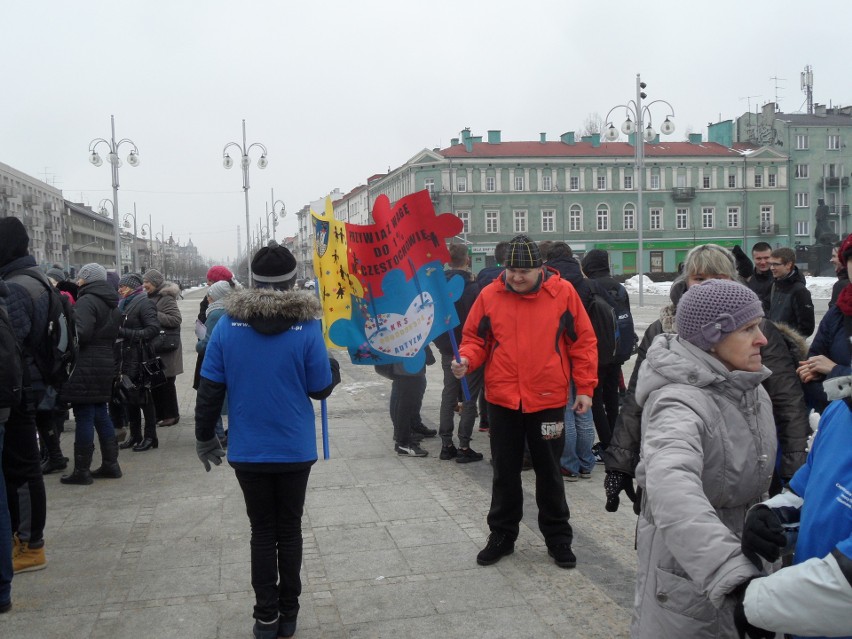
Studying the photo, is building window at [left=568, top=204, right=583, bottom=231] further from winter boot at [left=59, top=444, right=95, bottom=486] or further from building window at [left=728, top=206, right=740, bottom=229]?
winter boot at [left=59, top=444, right=95, bottom=486]

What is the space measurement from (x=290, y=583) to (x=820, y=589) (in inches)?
110

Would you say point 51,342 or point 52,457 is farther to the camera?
point 52,457

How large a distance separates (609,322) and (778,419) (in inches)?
133

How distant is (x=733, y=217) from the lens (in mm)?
75500

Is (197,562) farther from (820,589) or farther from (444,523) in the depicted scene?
(820,589)

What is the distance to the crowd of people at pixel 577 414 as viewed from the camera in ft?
6.61

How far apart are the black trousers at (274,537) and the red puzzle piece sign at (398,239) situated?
2.90 metres

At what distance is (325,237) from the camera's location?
648 cm

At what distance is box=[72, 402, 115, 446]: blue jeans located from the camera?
694 cm

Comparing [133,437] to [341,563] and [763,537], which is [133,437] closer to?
[341,563]

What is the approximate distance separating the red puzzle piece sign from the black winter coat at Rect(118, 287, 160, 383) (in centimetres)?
302

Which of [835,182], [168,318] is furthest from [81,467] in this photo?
[835,182]

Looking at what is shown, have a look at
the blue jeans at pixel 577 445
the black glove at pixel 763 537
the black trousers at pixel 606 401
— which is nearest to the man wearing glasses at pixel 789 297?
the black trousers at pixel 606 401

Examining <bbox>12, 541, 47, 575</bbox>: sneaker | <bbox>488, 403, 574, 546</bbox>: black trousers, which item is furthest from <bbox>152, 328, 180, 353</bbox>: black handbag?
<bbox>488, 403, 574, 546</bbox>: black trousers
